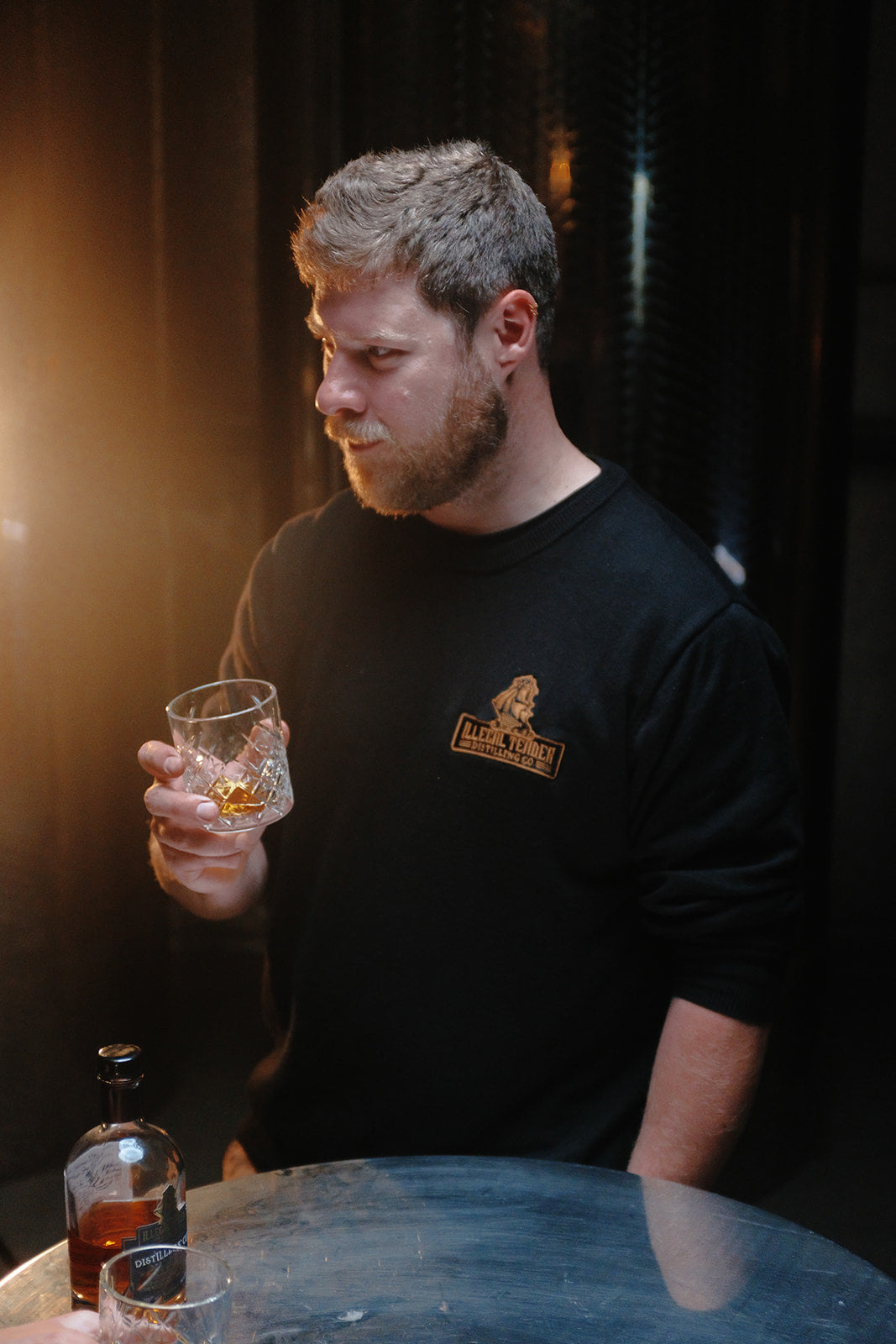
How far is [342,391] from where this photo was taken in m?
1.34

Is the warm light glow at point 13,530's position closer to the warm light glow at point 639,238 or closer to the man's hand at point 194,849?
the man's hand at point 194,849

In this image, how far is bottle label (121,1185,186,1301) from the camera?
2.60ft

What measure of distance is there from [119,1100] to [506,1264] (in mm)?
332

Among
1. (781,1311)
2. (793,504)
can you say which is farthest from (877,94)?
(781,1311)

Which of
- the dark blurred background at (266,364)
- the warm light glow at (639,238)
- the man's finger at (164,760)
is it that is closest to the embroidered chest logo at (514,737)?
the man's finger at (164,760)

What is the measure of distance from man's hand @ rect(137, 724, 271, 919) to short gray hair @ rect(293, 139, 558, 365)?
584 millimetres

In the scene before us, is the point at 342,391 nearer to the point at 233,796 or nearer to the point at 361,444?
the point at 361,444

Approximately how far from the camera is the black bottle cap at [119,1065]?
85 cm

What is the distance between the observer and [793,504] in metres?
2.53

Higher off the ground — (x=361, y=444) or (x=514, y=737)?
(x=361, y=444)

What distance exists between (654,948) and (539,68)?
1.69 m

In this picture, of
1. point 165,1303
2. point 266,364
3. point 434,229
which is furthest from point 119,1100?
point 266,364

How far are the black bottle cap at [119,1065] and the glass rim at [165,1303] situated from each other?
11 cm

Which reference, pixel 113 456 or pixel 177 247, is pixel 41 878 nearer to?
pixel 113 456
